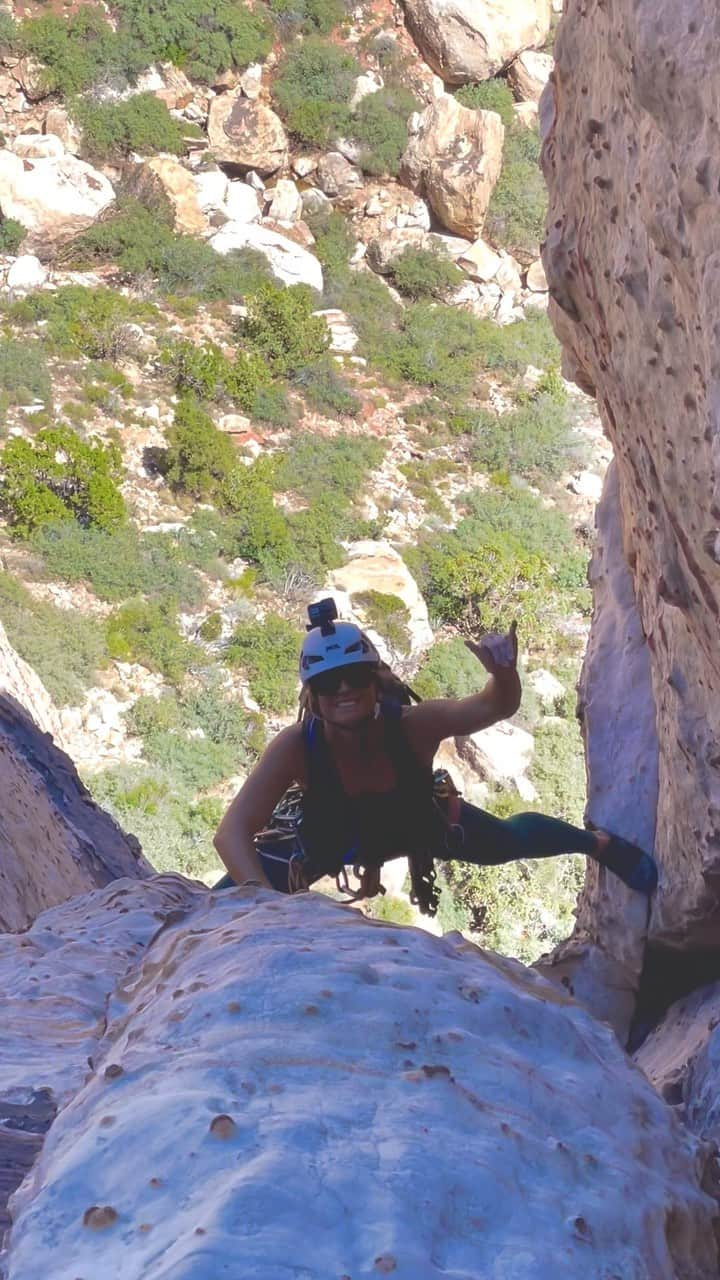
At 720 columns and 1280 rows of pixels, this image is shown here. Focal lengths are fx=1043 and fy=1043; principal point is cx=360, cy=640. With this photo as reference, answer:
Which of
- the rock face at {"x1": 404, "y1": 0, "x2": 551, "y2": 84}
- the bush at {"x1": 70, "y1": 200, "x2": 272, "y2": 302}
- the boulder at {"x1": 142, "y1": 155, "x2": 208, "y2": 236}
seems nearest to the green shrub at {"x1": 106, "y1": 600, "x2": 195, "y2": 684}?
the bush at {"x1": 70, "y1": 200, "x2": 272, "y2": 302}

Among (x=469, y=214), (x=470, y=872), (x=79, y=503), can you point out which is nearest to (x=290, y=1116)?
(x=470, y=872)

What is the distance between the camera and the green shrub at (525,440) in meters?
19.1

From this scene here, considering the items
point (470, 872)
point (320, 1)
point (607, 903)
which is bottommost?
point (470, 872)

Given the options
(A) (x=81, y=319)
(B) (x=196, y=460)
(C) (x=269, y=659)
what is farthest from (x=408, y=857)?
(A) (x=81, y=319)

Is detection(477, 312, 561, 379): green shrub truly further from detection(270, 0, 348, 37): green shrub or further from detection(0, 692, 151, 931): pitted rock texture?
detection(0, 692, 151, 931): pitted rock texture

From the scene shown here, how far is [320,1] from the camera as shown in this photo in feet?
82.6

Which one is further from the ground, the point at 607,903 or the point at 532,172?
the point at 532,172

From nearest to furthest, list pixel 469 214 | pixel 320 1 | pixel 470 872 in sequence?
1. pixel 470 872
2. pixel 469 214
3. pixel 320 1

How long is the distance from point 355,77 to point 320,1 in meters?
2.46

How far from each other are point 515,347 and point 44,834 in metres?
18.6

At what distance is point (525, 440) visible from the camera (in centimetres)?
1934

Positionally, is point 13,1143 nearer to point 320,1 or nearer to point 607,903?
point 607,903

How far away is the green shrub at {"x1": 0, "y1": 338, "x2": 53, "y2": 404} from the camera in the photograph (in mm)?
16188

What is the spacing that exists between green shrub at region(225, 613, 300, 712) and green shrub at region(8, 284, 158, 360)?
623 cm
